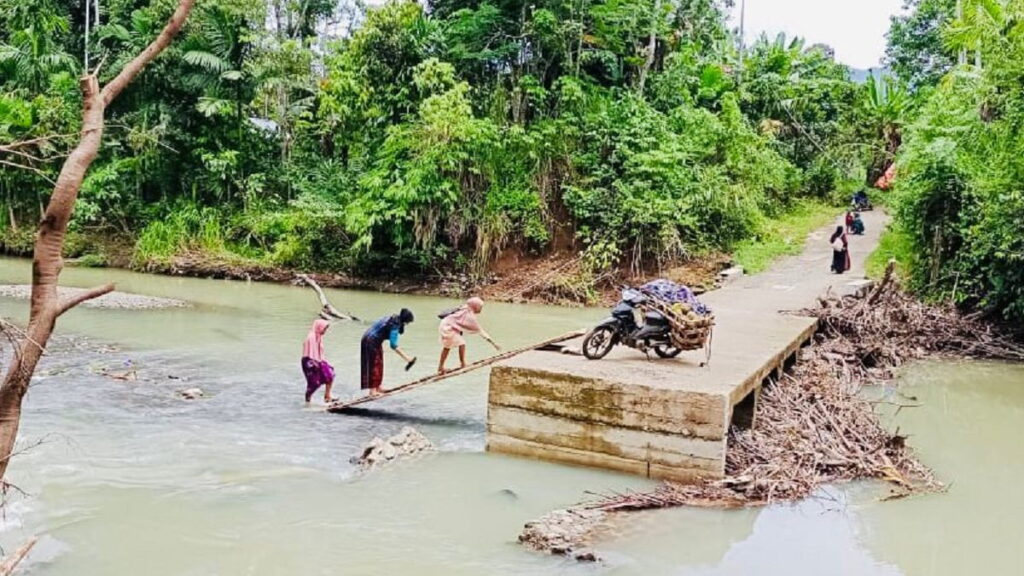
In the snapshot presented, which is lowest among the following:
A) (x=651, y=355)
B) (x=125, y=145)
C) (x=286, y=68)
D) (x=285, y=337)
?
(x=285, y=337)

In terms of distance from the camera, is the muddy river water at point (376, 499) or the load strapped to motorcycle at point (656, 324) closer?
the muddy river water at point (376, 499)

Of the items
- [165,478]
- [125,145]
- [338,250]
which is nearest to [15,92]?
[125,145]

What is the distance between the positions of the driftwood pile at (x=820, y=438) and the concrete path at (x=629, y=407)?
14.7 inches

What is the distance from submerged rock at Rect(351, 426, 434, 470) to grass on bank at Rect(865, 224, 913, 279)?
12851mm

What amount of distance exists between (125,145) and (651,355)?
2441 cm

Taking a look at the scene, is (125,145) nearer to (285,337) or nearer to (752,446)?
(285,337)

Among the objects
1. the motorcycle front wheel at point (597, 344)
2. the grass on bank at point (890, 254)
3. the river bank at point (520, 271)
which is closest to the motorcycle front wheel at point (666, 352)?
the motorcycle front wheel at point (597, 344)

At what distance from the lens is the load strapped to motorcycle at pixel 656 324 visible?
9570 mm

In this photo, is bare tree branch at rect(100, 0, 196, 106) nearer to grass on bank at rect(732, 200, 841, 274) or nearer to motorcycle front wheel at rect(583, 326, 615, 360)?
motorcycle front wheel at rect(583, 326, 615, 360)

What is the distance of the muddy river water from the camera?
685cm

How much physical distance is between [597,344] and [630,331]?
40 cm

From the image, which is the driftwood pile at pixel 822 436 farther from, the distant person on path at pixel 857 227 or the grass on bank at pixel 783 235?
the distant person on path at pixel 857 227

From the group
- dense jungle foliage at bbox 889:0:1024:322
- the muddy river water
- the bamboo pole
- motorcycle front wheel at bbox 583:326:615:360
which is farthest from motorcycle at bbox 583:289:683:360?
dense jungle foliage at bbox 889:0:1024:322

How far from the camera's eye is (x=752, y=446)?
8.98 metres
